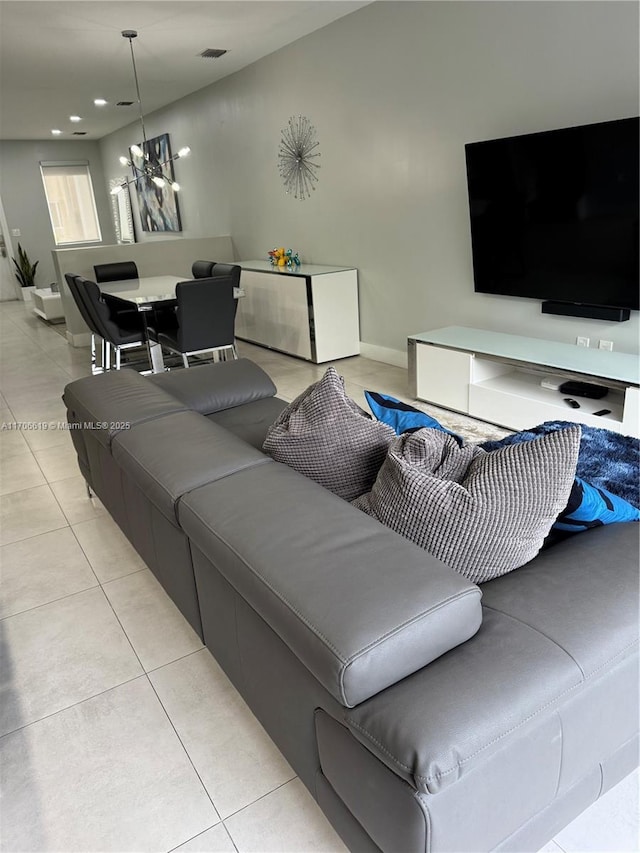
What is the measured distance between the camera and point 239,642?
4.66 feet

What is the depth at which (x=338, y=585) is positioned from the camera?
107 cm

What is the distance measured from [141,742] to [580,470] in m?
1.69

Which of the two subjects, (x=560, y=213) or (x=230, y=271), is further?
(x=230, y=271)

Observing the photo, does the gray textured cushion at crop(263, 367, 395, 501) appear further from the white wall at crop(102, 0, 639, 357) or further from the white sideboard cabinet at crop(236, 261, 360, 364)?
the white sideboard cabinet at crop(236, 261, 360, 364)

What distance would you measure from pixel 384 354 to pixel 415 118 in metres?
1.77

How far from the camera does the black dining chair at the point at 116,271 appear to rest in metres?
5.73

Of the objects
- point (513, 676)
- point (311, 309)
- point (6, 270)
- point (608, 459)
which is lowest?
point (608, 459)

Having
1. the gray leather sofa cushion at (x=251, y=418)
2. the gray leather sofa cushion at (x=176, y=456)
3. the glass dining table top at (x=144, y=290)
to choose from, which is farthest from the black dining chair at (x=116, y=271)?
the gray leather sofa cushion at (x=176, y=456)

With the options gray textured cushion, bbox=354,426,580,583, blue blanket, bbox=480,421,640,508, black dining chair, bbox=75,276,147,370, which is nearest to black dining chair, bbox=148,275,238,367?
black dining chair, bbox=75,276,147,370

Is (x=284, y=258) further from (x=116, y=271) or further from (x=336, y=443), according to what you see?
(x=336, y=443)

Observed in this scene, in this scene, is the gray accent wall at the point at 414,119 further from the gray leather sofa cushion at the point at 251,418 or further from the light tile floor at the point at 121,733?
the light tile floor at the point at 121,733

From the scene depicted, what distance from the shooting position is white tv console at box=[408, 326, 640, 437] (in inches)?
116

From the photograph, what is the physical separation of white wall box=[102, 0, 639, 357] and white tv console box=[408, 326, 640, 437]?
0.19 m

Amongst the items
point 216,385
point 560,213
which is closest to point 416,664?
point 216,385
